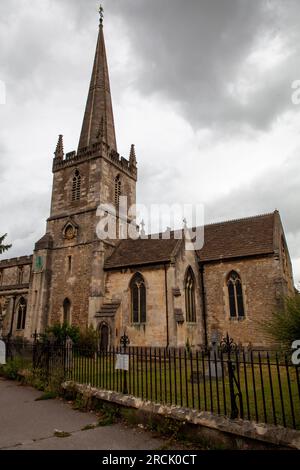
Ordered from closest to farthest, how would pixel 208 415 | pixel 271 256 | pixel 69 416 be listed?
1. pixel 208 415
2. pixel 69 416
3. pixel 271 256

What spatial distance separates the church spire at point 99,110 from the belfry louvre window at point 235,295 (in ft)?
49.2

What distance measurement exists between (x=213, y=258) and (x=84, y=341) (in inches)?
400

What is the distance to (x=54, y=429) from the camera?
19.6 ft

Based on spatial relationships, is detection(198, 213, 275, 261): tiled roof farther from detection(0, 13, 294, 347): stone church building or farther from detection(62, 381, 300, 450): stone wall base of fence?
detection(62, 381, 300, 450): stone wall base of fence

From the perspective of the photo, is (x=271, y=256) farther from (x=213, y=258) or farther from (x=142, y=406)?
(x=142, y=406)

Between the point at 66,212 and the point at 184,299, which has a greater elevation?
the point at 66,212

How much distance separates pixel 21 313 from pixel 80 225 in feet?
33.1

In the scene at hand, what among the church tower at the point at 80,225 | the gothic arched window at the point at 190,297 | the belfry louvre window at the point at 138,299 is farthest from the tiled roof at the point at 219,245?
the gothic arched window at the point at 190,297

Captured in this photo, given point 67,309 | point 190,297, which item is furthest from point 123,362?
point 67,309

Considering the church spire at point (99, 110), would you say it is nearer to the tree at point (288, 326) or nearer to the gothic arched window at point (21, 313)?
the gothic arched window at point (21, 313)

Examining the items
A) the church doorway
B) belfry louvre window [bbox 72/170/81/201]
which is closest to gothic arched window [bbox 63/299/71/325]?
the church doorway

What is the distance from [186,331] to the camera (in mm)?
19266

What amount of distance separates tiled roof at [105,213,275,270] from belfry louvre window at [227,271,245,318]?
4.92 ft
